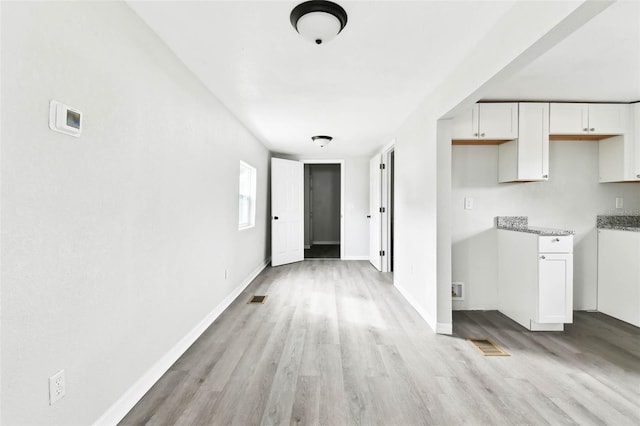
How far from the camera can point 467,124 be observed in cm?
294

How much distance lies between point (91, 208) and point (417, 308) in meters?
3.07

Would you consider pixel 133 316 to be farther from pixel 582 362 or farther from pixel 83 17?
pixel 582 362

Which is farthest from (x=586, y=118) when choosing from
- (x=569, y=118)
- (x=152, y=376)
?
(x=152, y=376)

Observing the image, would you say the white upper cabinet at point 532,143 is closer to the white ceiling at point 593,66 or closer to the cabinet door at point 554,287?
the white ceiling at point 593,66

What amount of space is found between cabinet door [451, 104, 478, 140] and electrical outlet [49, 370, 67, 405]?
3.36 metres

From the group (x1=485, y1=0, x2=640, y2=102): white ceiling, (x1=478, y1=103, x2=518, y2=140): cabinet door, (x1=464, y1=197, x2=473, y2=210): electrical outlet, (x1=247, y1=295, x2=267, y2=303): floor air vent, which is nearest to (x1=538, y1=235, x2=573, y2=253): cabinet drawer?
(x1=464, y1=197, x2=473, y2=210): electrical outlet

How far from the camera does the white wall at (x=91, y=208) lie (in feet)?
3.51

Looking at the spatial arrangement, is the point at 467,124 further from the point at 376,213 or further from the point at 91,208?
the point at 91,208

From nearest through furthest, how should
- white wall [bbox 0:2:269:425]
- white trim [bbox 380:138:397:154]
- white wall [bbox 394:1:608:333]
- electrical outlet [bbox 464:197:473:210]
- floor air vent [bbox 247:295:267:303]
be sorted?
white wall [bbox 0:2:269:425], white wall [bbox 394:1:608:333], electrical outlet [bbox 464:197:473:210], floor air vent [bbox 247:295:267:303], white trim [bbox 380:138:397:154]

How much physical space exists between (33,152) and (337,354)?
220 cm

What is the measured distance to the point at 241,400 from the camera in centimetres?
176

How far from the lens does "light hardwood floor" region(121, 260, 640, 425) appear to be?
1.64m

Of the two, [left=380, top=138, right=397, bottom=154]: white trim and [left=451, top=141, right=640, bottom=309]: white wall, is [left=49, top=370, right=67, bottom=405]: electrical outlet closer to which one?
[left=451, top=141, right=640, bottom=309]: white wall

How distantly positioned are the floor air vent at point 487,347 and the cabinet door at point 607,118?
7.83 ft
